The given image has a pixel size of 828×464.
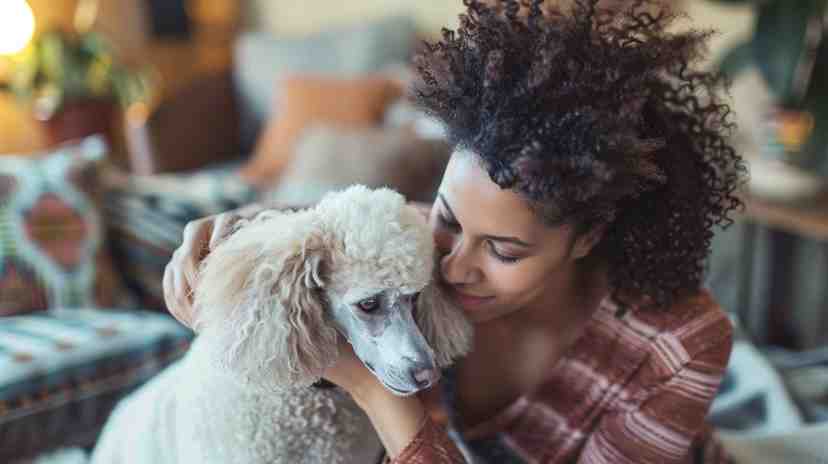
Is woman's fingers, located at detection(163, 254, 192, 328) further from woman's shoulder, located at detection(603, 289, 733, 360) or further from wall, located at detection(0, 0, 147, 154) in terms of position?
wall, located at detection(0, 0, 147, 154)

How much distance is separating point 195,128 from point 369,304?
226 centimetres

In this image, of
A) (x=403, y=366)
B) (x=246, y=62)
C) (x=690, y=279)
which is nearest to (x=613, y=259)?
(x=690, y=279)

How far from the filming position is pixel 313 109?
7.95 ft

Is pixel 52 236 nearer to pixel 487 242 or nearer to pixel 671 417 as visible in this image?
pixel 487 242

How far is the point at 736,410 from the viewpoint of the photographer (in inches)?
51.4

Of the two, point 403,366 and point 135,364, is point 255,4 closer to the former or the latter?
point 135,364

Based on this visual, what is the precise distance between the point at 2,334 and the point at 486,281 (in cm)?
103

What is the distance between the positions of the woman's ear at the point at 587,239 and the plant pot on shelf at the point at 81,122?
89.1 inches

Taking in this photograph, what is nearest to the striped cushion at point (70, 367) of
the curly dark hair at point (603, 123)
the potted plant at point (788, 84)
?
the curly dark hair at point (603, 123)

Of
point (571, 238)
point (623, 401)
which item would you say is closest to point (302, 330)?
point (571, 238)

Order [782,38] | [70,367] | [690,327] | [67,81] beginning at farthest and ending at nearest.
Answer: [67,81] → [782,38] → [70,367] → [690,327]

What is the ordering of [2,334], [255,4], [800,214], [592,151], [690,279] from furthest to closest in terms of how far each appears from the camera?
[255,4] → [800,214] → [2,334] → [690,279] → [592,151]

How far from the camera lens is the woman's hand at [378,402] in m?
0.74

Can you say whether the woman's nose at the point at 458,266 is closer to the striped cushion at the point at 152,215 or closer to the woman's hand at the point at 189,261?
the woman's hand at the point at 189,261
